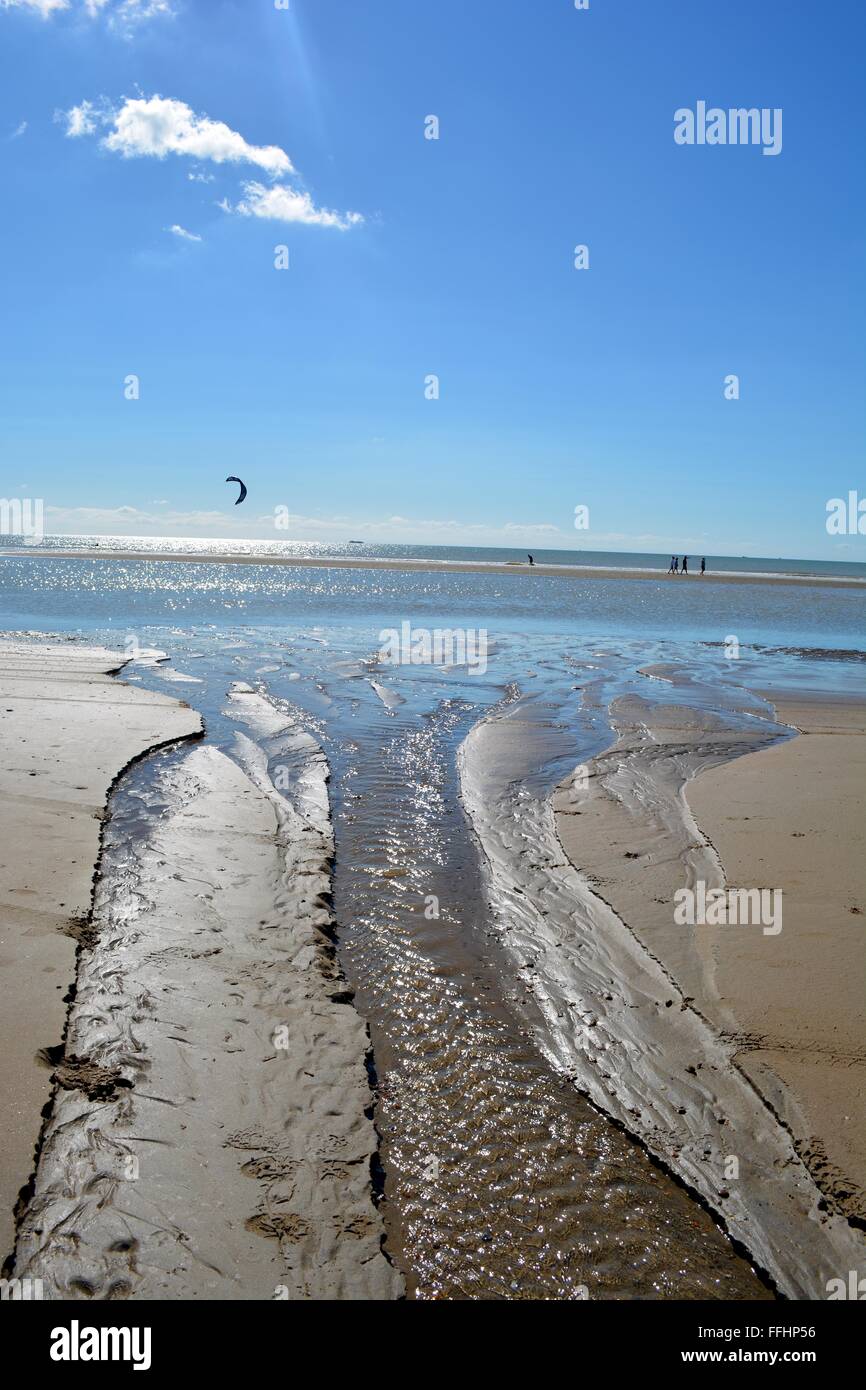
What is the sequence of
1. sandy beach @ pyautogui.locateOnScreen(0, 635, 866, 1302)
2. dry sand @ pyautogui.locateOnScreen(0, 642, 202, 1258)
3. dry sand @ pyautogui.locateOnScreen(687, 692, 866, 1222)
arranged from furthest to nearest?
1. dry sand @ pyautogui.locateOnScreen(687, 692, 866, 1222)
2. dry sand @ pyautogui.locateOnScreen(0, 642, 202, 1258)
3. sandy beach @ pyautogui.locateOnScreen(0, 635, 866, 1302)

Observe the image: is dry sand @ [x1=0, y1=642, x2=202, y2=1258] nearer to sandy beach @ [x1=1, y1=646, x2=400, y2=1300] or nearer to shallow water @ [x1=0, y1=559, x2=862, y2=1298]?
sandy beach @ [x1=1, y1=646, x2=400, y2=1300]

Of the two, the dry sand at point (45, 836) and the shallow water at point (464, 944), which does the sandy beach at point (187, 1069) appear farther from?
the shallow water at point (464, 944)

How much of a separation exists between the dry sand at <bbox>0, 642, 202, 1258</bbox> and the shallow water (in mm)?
1024

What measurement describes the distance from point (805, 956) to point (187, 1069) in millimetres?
4385

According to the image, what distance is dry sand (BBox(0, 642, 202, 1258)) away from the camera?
3938 millimetres

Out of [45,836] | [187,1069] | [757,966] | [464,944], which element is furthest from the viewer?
[45,836]

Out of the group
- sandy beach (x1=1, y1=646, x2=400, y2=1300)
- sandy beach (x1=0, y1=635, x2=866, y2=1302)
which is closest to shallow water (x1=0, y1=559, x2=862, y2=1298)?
sandy beach (x1=0, y1=635, x2=866, y2=1302)

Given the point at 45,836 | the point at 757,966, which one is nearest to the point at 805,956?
the point at 757,966

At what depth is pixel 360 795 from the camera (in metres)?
9.36

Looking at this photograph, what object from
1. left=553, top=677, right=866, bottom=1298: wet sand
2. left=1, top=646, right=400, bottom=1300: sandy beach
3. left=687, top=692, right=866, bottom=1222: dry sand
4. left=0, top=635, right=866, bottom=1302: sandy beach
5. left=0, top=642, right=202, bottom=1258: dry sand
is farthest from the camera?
left=687, top=692, right=866, bottom=1222: dry sand

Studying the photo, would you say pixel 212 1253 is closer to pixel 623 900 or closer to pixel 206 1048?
pixel 206 1048

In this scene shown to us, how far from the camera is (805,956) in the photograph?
567 cm

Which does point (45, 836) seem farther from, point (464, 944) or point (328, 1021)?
point (464, 944)

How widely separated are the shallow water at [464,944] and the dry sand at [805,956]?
95cm
